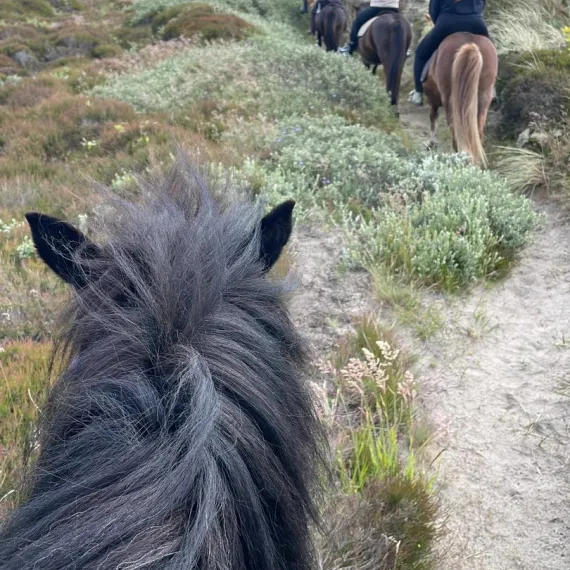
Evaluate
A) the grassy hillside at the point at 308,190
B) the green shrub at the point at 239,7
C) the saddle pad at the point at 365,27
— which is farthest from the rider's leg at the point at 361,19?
the green shrub at the point at 239,7

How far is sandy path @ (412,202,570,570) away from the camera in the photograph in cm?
286

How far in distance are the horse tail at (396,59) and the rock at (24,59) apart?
1110cm

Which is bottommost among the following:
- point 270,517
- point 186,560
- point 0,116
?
Result: point 0,116

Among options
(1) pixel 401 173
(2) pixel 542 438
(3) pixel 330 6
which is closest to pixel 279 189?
(1) pixel 401 173

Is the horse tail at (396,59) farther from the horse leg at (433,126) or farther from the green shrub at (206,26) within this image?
the green shrub at (206,26)

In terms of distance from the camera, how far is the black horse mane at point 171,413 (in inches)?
40.5

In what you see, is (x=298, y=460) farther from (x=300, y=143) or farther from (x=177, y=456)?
(x=300, y=143)

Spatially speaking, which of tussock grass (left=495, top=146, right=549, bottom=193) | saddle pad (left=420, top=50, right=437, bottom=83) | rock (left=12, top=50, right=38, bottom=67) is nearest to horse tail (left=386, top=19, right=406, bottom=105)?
saddle pad (left=420, top=50, right=437, bottom=83)

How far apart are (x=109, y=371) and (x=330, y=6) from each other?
16.7 m

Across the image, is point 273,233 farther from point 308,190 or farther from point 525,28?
point 525,28

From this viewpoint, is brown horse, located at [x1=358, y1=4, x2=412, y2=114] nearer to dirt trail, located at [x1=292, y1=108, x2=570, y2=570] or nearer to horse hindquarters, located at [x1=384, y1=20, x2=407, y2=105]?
horse hindquarters, located at [x1=384, y1=20, x2=407, y2=105]

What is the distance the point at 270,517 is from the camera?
4.22ft

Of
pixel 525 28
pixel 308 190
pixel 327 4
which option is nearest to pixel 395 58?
pixel 525 28

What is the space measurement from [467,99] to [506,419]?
4.53 meters
